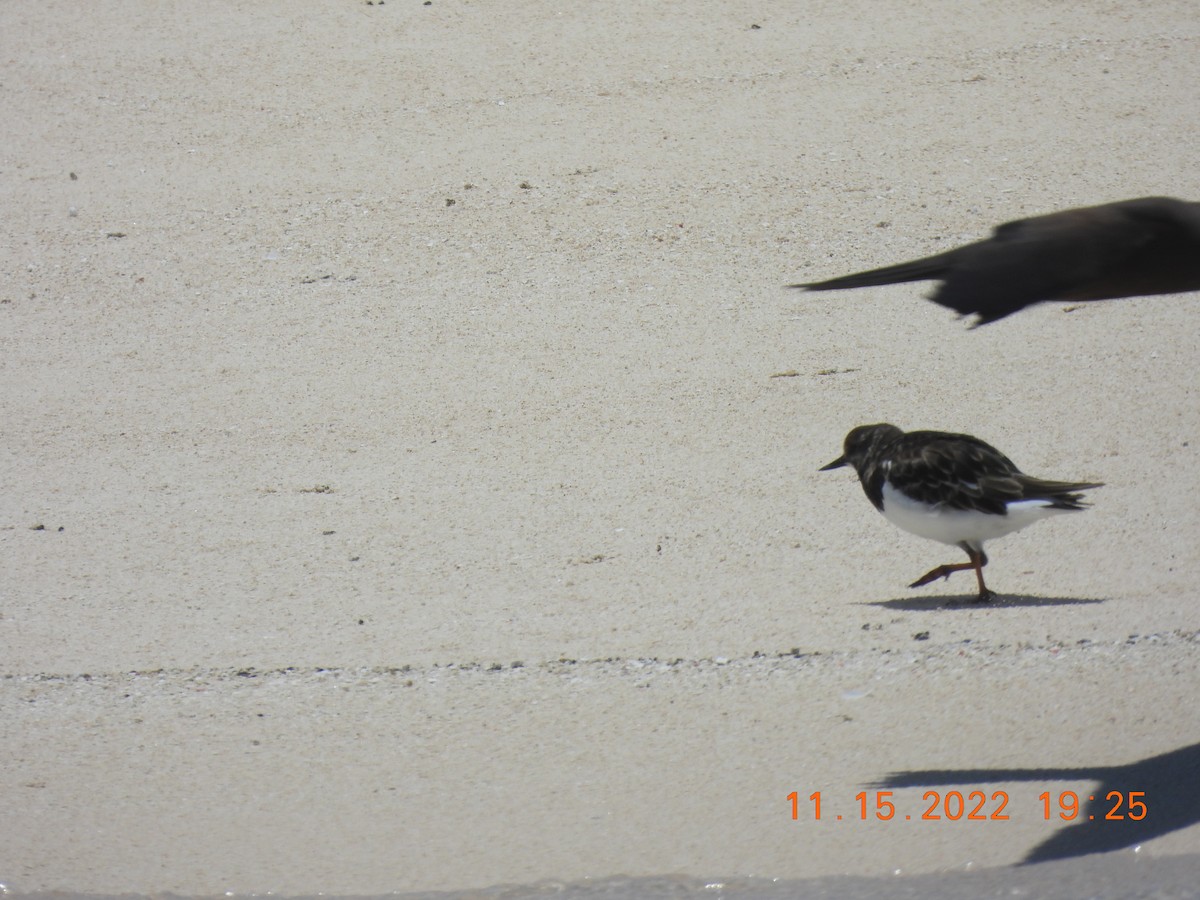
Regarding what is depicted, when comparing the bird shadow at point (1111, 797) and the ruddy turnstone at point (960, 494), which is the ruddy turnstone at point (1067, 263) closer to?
the bird shadow at point (1111, 797)

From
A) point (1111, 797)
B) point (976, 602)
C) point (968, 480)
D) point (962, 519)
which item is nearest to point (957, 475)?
point (968, 480)

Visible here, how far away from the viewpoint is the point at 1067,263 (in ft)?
11.6

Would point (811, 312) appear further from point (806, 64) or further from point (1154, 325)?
point (806, 64)

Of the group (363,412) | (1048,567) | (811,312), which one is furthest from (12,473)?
(1048,567)

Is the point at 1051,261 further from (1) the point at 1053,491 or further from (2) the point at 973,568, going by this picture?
(2) the point at 973,568

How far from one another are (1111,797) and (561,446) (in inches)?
170

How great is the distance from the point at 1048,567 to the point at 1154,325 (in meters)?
3.45

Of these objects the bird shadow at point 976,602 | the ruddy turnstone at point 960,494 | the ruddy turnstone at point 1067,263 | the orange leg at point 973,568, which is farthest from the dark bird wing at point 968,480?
the ruddy turnstone at point 1067,263

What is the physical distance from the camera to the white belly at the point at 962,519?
5.74 m

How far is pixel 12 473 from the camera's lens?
8.44 meters
